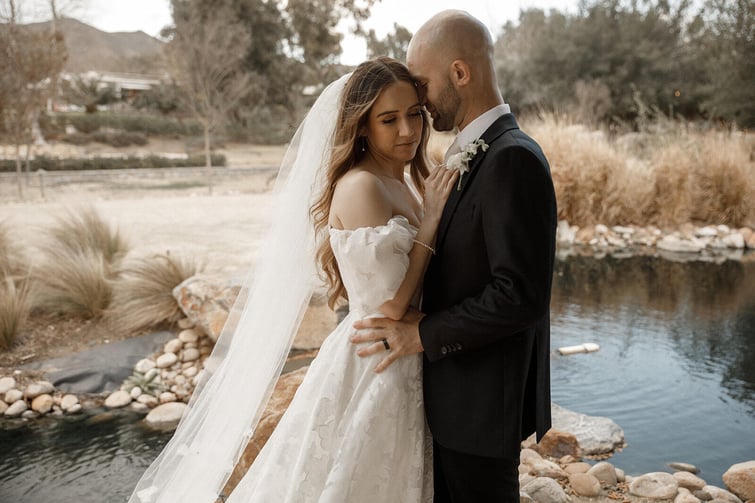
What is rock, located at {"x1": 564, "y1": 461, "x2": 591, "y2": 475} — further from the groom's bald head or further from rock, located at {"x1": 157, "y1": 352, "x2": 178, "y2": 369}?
rock, located at {"x1": 157, "y1": 352, "x2": 178, "y2": 369}

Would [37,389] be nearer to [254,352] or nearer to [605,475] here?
[254,352]

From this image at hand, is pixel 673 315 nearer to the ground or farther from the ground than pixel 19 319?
nearer to the ground

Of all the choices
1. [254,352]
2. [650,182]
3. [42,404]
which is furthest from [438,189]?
[650,182]

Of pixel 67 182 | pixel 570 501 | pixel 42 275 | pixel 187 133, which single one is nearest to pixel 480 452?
pixel 570 501

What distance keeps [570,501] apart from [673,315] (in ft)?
13.8

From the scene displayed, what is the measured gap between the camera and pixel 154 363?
4.80 m

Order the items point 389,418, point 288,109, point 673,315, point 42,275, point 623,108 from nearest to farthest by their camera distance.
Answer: point 389,418 < point 42,275 < point 673,315 < point 623,108 < point 288,109

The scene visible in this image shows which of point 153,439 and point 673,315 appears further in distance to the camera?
point 673,315

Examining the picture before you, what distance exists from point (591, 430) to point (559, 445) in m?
0.35

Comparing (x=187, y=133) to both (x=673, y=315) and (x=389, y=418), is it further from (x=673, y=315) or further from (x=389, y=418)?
(x=389, y=418)

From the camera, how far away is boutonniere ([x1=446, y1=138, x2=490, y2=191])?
1.61 meters

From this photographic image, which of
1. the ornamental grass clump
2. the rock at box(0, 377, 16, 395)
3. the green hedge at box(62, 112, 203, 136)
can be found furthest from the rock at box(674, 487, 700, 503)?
the green hedge at box(62, 112, 203, 136)

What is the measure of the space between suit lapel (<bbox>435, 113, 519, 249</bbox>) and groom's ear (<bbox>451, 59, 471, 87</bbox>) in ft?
0.49

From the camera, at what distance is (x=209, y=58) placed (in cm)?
1758
